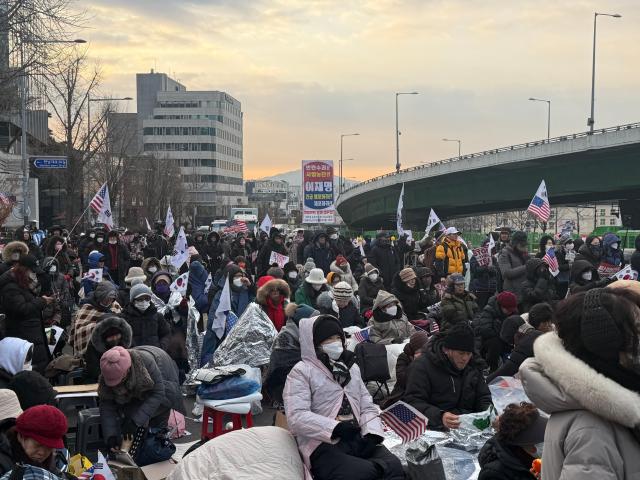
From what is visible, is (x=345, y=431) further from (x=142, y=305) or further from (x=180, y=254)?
(x=180, y=254)

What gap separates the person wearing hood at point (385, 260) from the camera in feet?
61.6

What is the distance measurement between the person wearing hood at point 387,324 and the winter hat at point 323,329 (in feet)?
15.5

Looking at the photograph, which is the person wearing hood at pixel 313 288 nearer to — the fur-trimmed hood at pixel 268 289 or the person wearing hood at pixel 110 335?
the fur-trimmed hood at pixel 268 289

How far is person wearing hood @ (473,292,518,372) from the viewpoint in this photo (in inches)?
399

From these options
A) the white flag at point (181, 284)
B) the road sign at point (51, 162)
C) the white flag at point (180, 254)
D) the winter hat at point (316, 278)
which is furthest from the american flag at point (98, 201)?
the winter hat at point (316, 278)

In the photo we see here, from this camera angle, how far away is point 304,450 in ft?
17.1

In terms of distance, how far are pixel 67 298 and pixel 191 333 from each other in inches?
150

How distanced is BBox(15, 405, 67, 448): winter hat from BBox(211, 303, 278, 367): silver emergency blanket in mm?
4944

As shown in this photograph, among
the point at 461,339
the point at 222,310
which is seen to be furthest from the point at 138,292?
the point at 461,339

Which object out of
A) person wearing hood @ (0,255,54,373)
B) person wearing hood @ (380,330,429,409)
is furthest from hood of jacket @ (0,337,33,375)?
person wearing hood @ (380,330,429,409)

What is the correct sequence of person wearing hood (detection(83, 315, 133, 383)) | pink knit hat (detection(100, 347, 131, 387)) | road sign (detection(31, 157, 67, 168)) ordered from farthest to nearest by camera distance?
road sign (detection(31, 157, 67, 168))
person wearing hood (detection(83, 315, 133, 383))
pink knit hat (detection(100, 347, 131, 387))

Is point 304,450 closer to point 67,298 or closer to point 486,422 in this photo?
point 486,422

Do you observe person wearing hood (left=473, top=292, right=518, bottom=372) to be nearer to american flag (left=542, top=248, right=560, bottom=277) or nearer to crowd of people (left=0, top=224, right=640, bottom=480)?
crowd of people (left=0, top=224, right=640, bottom=480)

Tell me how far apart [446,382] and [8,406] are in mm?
3368
